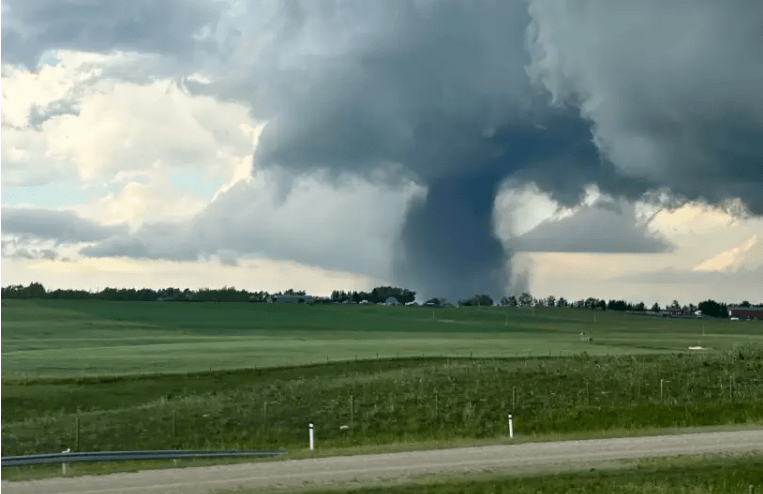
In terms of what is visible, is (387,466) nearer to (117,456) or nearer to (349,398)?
(117,456)

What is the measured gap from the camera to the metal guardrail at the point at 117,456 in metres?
32.9

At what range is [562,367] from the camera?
241 feet

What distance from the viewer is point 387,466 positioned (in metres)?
35.9

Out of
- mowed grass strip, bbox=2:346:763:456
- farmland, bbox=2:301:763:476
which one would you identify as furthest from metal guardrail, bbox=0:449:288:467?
mowed grass strip, bbox=2:346:763:456

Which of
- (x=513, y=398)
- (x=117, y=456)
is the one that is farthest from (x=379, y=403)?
(x=117, y=456)

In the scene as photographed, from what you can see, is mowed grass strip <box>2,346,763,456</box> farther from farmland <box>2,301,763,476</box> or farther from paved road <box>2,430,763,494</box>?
paved road <box>2,430,763,494</box>

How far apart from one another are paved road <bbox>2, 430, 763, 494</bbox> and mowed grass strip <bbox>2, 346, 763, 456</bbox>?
6172 mm

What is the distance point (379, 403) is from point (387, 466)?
24492mm

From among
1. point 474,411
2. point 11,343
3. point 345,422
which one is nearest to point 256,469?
point 345,422

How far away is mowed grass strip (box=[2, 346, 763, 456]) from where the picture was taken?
5091 cm

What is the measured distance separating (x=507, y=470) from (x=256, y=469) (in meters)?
9.09

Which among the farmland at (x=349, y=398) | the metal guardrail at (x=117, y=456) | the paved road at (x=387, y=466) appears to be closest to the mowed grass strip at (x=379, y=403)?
the farmland at (x=349, y=398)

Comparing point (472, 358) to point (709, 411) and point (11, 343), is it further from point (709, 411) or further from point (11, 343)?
point (11, 343)

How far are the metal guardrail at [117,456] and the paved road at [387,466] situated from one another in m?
0.98
